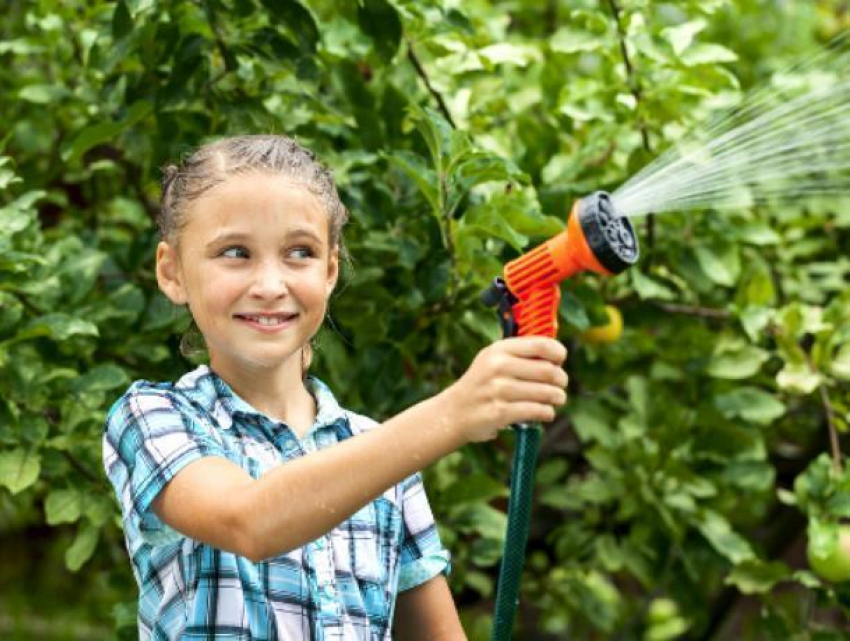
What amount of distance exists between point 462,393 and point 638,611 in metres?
1.88

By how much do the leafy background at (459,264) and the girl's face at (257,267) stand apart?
0.41 meters

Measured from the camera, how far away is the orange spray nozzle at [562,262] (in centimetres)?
105

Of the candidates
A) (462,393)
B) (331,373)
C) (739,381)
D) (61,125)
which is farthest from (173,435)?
(739,381)

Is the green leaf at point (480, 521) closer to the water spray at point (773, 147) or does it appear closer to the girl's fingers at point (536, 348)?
the water spray at point (773, 147)

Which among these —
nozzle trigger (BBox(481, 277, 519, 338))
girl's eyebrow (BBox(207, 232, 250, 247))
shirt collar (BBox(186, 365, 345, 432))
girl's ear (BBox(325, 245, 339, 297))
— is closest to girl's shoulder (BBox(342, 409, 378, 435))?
shirt collar (BBox(186, 365, 345, 432))

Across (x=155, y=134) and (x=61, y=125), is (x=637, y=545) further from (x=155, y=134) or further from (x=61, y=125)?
(x=61, y=125)

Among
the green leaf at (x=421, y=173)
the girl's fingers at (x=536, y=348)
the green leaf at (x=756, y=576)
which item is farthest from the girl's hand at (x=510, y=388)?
the green leaf at (x=756, y=576)

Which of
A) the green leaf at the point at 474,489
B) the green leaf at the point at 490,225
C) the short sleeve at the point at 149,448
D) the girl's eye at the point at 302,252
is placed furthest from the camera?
the green leaf at the point at 474,489

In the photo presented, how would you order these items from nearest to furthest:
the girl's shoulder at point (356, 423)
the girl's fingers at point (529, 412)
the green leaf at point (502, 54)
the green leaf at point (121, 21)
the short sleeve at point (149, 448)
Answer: the girl's fingers at point (529, 412) → the short sleeve at point (149, 448) → the girl's shoulder at point (356, 423) → the green leaf at point (121, 21) → the green leaf at point (502, 54)

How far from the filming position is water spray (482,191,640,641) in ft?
3.45

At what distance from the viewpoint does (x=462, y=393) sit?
106cm

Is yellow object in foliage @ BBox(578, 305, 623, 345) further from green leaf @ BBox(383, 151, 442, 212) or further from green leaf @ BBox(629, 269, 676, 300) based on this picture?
green leaf @ BBox(383, 151, 442, 212)

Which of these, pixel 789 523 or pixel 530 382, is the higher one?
pixel 530 382

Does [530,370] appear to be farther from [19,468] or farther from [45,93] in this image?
[45,93]
